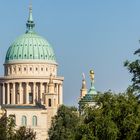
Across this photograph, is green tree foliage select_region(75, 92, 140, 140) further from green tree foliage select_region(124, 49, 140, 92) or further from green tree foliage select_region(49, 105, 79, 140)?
green tree foliage select_region(49, 105, 79, 140)

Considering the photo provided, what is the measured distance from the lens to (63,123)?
151250 mm

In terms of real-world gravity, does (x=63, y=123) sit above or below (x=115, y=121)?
above

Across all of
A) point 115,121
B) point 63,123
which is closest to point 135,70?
point 115,121

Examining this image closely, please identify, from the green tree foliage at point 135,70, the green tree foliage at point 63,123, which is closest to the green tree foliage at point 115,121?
the green tree foliage at point 135,70

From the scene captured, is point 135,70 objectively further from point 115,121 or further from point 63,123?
point 63,123

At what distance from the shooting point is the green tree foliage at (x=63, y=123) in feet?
438

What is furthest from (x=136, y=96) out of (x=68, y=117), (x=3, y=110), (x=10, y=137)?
(x=3, y=110)

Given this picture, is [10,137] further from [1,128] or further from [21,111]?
[21,111]

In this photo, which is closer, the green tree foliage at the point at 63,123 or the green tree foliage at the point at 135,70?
the green tree foliage at the point at 135,70

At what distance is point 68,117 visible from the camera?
155500 millimetres

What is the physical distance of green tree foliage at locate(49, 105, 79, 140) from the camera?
133625 mm

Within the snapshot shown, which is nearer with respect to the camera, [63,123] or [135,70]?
[135,70]

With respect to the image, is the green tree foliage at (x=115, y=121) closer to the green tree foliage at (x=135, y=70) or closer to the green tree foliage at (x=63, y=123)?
the green tree foliage at (x=135, y=70)

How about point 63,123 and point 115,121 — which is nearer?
point 115,121
